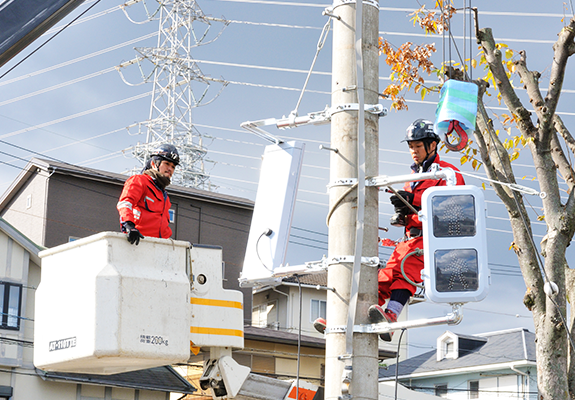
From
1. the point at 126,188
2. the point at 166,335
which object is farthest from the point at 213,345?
the point at 166,335

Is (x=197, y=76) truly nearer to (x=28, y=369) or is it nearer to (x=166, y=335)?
(x=28, y=369)

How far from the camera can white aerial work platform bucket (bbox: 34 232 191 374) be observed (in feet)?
17.0

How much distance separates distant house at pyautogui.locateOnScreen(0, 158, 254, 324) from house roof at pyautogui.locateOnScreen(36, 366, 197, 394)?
29.0 ft

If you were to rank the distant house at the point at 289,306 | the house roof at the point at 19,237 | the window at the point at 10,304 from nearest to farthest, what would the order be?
the window at the point at 10,304
the house roof at the point at 19,237
the distant house at the point at 289,306

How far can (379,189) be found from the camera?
228 inches

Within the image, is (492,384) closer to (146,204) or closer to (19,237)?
(19,237)

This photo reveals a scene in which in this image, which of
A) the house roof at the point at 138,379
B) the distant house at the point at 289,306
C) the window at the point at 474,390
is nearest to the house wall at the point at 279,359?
the distant house at the point at 289,306

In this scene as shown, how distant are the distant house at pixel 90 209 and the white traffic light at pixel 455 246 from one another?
25.8 m

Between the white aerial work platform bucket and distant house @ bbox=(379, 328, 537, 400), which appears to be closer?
the white aerial work platform bucket

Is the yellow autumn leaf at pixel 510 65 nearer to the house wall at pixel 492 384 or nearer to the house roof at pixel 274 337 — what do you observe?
the house roof at pixel 274 337

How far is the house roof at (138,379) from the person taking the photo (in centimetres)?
1980

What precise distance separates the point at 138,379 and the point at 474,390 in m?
25.5

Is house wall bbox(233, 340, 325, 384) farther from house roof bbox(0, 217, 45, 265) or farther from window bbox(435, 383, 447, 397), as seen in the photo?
window bbox(435, 383, 447, 397)

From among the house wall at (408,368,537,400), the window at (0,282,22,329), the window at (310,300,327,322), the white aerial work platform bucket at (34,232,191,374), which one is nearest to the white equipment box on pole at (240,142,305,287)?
the white aerial work platform bucket at (34,232,191,374)
